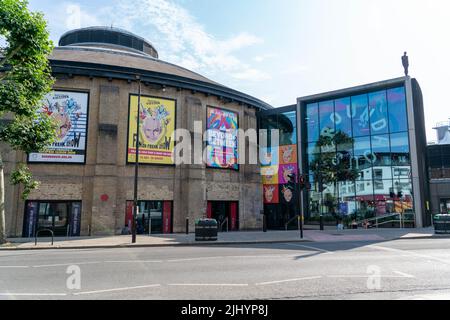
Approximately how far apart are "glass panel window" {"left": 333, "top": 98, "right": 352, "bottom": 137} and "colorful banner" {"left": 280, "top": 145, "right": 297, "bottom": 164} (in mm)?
4620

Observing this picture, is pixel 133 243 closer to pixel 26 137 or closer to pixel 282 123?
pixel 26 137

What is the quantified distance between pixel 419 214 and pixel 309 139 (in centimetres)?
1139

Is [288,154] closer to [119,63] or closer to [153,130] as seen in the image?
[153,130]

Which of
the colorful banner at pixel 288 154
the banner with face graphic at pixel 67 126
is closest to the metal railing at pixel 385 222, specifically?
the colorful banner at pixel 288 154

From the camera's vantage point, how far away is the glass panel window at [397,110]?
2794cm

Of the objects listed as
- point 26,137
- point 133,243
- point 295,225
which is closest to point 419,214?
point 295,225

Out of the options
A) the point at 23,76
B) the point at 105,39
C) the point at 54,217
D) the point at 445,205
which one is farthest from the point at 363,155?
the point at 105,39

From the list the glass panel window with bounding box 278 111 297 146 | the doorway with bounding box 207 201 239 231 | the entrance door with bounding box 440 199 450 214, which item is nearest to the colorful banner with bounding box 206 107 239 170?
the doorway with bounding box 207 201 239 231

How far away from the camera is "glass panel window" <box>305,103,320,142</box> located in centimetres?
3178

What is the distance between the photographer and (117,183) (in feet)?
79.4

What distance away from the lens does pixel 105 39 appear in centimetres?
3831

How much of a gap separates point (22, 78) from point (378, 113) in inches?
1073

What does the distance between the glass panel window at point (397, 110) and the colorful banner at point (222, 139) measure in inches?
543
